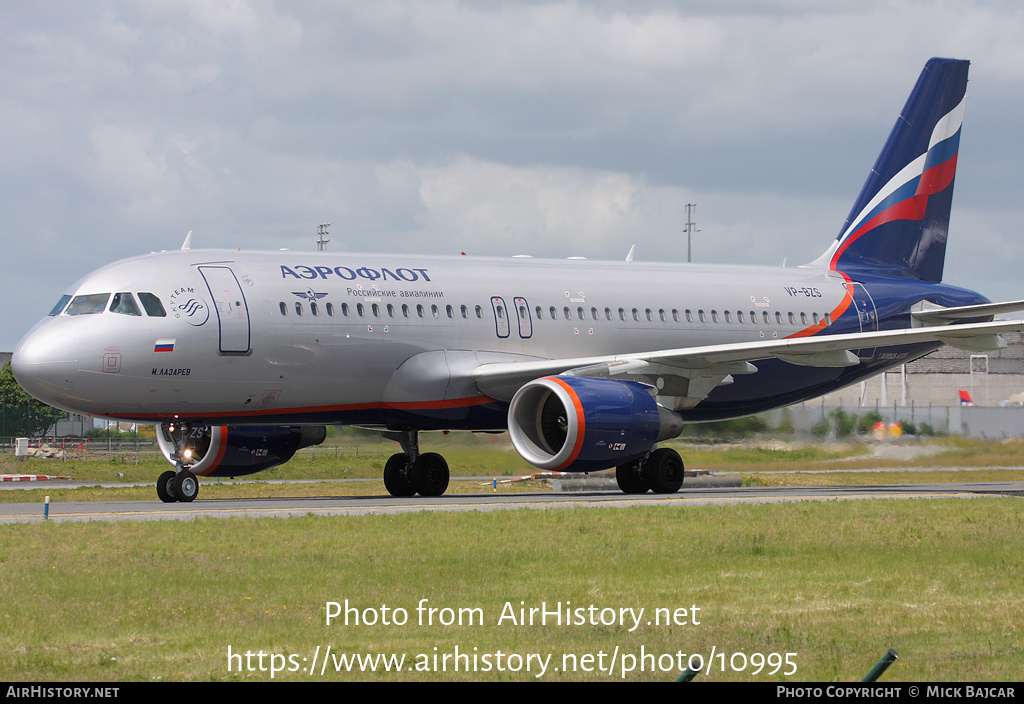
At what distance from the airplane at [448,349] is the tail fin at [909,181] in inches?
51.3

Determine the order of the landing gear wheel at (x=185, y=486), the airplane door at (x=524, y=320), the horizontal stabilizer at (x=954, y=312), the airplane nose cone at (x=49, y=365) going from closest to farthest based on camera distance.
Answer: the airplane nose cone at (x=49, y=365) → the landing gear wheel at (x=185, y=486) → the airplane door at (x=524, y=320) → the horizontal stabilizer at (x=954, y=312)

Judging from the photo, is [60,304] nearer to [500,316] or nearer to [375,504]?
[375,504]

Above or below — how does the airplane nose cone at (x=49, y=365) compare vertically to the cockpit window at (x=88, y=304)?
below

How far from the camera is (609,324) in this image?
25891 millimetres

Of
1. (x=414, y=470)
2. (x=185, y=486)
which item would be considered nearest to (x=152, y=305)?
(x=185, y=486)

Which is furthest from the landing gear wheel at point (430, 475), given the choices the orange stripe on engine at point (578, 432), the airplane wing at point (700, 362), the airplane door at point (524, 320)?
the orange stripe on engine at point (578, 432)

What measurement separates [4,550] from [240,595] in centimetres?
415

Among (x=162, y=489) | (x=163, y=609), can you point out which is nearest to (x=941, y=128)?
(x=162, y=489)

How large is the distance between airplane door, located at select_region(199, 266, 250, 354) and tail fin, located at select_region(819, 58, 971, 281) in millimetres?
14615

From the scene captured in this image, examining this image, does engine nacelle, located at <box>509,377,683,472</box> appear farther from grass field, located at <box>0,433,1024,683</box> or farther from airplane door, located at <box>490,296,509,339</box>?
grass field, located at <box>0,433,1024,683</box>

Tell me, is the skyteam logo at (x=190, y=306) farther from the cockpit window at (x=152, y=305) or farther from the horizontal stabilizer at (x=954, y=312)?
the horizontal stabilizer at (x=954, y=312)

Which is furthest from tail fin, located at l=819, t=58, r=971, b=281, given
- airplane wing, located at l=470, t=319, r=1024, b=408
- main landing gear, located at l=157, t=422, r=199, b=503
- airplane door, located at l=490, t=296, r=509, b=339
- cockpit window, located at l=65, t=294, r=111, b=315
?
cockpit window, located at l=65, t=294, r=111, b=315

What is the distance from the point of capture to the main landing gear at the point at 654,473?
946 inches
